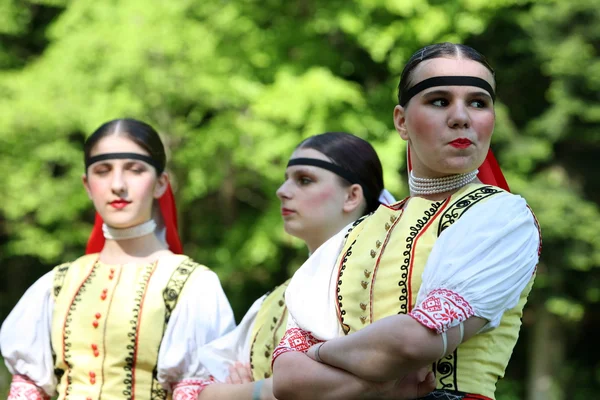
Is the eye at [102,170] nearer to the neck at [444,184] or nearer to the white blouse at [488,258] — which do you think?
the neck at [444,184]

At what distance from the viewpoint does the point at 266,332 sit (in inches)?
130

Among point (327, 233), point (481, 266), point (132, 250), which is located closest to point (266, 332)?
point (327, 233)

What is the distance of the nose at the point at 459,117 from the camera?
2256mm

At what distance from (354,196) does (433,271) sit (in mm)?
1319

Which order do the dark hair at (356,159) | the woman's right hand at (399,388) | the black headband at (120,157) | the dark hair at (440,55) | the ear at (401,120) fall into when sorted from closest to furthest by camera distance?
the woman's right hand at (399,388), the dark hair at (440,55), the ear at (401,120), the dark hair at (356,159), the black headband at (120,157)

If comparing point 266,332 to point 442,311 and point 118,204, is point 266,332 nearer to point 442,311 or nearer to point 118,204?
point 118,204

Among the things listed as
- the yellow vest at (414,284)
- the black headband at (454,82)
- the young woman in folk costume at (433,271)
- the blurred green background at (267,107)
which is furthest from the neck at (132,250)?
the blurred green background at (267,107)

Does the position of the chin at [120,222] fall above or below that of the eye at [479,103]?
above

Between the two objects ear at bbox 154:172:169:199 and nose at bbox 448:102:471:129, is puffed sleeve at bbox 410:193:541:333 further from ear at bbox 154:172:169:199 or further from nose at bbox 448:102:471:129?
ear at bbox 154:172:169:199

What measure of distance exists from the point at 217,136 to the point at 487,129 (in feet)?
26.9

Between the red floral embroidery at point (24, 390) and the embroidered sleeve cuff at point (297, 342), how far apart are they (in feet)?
4.93

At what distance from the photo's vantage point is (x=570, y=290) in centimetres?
1277

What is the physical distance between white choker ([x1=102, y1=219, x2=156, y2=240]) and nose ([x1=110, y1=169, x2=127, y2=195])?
0.58 ft

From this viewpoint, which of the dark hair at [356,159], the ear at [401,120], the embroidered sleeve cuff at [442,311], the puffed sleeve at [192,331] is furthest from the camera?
the dark hair at [356,159]
